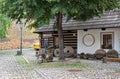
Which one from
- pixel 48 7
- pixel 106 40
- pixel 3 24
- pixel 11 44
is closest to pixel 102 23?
pixel 106 40

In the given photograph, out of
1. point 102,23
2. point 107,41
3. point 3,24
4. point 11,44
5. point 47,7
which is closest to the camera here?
point 47,7

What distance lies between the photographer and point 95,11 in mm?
23250

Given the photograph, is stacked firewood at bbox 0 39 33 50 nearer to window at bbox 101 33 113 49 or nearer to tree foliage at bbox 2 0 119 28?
window at bbox 101 33 113 49

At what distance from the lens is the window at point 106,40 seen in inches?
1064

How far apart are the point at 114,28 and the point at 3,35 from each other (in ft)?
62.3

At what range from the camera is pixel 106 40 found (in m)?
27.5

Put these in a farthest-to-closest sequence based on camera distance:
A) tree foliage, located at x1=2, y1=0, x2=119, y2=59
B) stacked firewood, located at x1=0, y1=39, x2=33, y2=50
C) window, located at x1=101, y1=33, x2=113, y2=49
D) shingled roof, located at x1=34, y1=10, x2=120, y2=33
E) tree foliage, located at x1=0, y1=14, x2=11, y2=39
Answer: stacked firewood, located at x1=0, y1=39, x2=33, y2=50, tree foliage, located at x1=0, y1=14, x2=11, y2=39, window, located at x1=101, y1=33, x2=113, y2=49, shingled roof, located at x1=34, y1=10, x2=120, y2=33, tree foliage, located at x1=2, y1=0, x2=119, y2=59

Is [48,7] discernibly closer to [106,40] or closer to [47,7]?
[47,7]

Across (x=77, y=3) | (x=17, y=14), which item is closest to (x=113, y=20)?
(x=77, y=3)

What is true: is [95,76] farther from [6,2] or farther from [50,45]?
[50,45]

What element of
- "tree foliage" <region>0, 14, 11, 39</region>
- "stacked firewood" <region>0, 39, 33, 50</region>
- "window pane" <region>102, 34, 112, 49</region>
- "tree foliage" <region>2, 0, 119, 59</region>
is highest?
"tree foliage" <region>2, 0, 119, 59</region>

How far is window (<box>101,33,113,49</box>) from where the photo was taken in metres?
27.0

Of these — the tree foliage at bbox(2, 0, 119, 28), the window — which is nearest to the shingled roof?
the window

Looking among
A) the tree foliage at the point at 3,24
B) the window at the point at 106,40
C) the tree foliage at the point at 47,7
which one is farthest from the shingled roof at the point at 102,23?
the tree foliage at the point at 3,24
